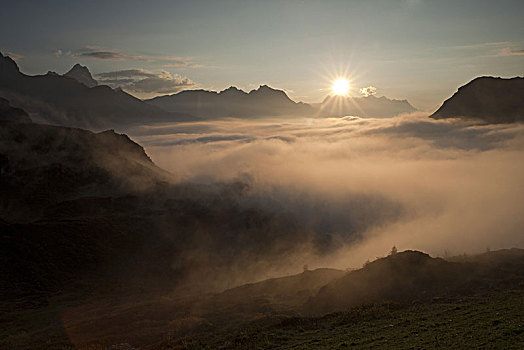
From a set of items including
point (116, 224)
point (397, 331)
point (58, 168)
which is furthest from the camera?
point (58, 168)

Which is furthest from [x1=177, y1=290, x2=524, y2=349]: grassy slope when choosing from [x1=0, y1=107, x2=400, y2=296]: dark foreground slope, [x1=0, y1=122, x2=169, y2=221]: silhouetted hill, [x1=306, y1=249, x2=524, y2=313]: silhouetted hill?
[x1=0, y1=122, x2=169, y2=221]: silhouetted hill

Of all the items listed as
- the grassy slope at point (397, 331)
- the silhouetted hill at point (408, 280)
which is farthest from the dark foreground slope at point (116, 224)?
the grassy slope at point (397, 331)

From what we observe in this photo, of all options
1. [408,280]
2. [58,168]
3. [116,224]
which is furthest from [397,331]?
[58,168]

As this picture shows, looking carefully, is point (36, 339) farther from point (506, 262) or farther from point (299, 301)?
point (506, 262)

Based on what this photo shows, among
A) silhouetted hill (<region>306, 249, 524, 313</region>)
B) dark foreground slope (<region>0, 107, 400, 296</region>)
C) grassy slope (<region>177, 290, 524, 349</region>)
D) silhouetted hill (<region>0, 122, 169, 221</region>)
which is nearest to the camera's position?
grassy slope (<region>177, 290, 524, 349</region>)

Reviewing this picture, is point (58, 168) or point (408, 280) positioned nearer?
point (408, 280)

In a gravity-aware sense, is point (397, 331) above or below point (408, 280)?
above

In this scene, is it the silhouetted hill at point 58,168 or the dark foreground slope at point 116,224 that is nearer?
the dark foreground slope at point 116,224

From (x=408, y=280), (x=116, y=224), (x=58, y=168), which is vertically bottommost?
(x=116, y=224)

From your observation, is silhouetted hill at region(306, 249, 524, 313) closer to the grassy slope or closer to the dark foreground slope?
the grassy slope

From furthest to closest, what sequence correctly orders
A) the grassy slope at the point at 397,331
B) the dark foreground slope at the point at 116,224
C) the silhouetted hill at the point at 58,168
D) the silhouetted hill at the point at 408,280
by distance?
the silhouetted hill at the point at 58,168
the dark foreground slope at the point at 116,224
the silhouetted hill at the point at 408,280
the grassy slope at the point at 397,331

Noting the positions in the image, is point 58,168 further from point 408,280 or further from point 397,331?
point 397,331

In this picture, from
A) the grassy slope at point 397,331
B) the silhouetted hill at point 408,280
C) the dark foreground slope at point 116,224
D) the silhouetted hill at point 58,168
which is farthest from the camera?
the silhouetted hill at point 58,168

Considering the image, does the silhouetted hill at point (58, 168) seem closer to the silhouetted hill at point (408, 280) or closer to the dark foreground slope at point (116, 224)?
the dark foreground slope at point (116, 224)
